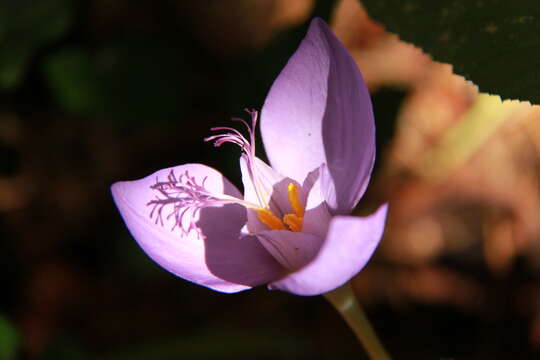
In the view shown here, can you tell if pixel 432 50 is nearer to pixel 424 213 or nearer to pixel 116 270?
pixel 424 213

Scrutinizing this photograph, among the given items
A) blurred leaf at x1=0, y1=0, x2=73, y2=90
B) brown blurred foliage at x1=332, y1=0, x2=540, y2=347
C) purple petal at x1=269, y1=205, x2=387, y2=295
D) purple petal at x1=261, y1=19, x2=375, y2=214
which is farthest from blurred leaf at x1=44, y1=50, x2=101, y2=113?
purple petal at x1=269, y1=205, x2=387, y2=295

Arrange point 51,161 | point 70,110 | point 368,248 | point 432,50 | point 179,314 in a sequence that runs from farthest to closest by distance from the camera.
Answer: point 51,161, point 179,314, point 70,110, point 432,50, point 368,248

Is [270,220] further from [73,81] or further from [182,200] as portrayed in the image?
[73,81]

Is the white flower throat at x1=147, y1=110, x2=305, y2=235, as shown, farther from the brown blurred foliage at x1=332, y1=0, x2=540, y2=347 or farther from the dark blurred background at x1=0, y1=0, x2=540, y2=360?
the brown blurred foliage at x1=332, y1=0, x2=540, y2=347

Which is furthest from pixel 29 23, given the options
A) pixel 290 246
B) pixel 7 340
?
pixel 290 246

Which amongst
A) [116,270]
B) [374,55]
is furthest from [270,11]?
[116,270]

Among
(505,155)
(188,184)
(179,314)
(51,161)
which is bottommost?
A: (179,314)

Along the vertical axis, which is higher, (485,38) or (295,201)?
(485,38)
